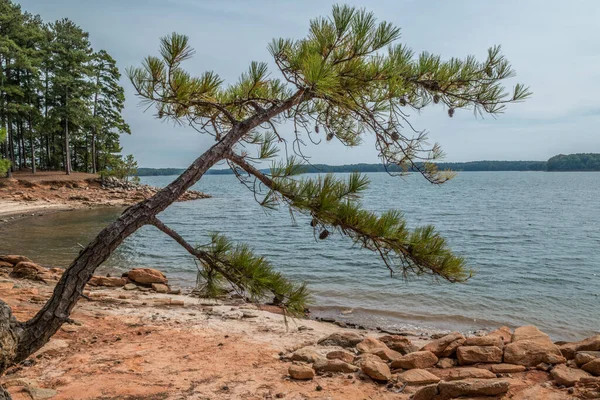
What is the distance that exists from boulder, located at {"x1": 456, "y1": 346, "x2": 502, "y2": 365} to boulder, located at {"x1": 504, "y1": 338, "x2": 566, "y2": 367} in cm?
10

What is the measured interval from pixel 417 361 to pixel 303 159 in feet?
11.2

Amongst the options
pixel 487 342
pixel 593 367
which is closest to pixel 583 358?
pixel 593 367

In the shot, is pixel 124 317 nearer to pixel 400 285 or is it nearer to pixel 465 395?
pixel 465 395

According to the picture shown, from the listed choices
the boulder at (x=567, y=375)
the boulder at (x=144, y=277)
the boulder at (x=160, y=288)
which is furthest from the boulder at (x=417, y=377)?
the boulder at (x=144, y=277)

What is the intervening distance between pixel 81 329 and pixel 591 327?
9050 mm

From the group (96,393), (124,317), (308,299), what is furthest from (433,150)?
(124,317)

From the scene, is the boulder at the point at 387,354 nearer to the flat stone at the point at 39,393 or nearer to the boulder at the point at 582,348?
the boulder at the point at 582,348

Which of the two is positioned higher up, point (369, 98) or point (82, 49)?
point (82, 49)

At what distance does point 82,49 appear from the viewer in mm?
34469

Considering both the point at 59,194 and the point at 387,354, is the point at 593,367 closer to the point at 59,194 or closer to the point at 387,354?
the point at 387,354

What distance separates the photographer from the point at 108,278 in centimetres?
1013

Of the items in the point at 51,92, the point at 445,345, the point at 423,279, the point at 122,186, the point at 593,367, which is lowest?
the point at 423,279

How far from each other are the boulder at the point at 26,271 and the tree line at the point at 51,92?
22744 millimetres

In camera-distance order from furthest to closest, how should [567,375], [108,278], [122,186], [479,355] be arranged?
[122,186] → [108,278] → [479,355] → [567,375]
